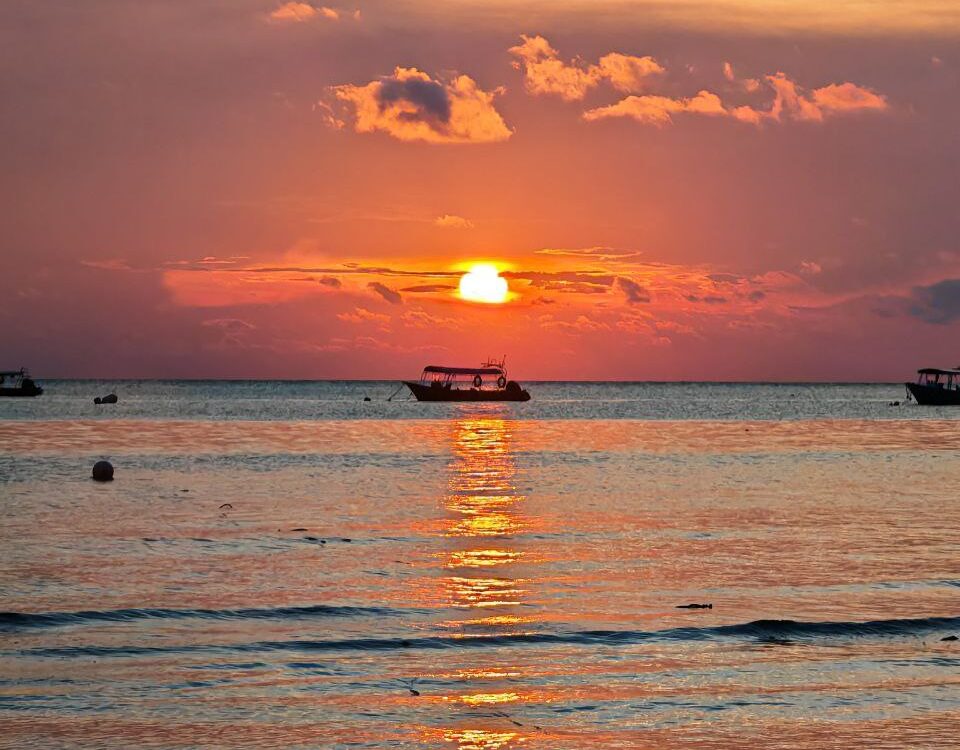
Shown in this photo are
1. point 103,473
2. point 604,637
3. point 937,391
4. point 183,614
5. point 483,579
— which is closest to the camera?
point 604,637

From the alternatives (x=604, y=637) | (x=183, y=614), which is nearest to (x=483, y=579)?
(x=604, y=637)

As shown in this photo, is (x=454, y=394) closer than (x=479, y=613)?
No

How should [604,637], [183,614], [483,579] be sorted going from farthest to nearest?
[483,579], [183,614], [604,637]

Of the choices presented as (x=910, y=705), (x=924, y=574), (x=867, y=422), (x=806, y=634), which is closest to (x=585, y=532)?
(x=924, y=574)

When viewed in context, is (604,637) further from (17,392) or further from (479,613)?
(17,392)

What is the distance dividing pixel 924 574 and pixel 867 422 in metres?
95.9

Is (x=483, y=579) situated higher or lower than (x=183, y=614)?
higher

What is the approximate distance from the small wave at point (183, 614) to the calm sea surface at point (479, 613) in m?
0.08

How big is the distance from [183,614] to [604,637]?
756cm

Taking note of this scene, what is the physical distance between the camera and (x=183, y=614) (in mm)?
20656

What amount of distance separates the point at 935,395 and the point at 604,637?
474ft

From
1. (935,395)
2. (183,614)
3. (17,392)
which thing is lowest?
(183,614)

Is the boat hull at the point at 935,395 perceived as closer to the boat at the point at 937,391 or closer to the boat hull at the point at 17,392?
the boat at the point at 937,391

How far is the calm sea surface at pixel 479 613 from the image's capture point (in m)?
14.3
